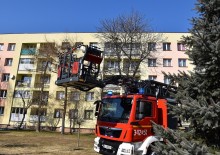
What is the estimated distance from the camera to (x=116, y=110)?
10594 mm

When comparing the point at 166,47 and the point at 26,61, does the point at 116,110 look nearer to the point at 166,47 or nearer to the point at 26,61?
the point at 166,47

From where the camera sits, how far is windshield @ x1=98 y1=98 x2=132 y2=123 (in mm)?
10203

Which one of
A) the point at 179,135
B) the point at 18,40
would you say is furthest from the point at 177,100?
the point at 18,40

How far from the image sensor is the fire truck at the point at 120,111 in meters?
9.83

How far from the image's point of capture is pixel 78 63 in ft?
33.1

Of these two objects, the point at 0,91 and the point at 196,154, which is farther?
the point at 0,91

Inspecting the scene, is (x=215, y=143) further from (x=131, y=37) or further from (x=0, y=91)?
(x=0, y=91)

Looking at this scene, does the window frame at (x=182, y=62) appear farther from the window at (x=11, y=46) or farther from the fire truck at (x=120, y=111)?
the fire truck at (x=120, y=111)

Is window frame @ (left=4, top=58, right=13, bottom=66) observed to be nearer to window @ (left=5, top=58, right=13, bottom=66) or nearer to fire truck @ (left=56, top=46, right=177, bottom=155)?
window @ (left=5, top=58, right=13, bottom=66)

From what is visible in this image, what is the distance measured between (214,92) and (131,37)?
1981cm

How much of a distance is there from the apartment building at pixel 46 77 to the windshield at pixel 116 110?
24.8 meters

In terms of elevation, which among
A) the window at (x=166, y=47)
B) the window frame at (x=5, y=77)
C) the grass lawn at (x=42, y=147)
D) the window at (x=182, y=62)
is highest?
the window at (x=166, y=47)

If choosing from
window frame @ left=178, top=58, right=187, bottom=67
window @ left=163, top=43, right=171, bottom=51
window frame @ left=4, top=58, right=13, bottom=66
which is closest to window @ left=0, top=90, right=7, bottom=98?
window frame @ left=4, top=58, right=13, bottom=66

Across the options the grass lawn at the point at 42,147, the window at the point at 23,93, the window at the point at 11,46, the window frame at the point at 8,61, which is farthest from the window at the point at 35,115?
the grass lawn at the point at 42,147
